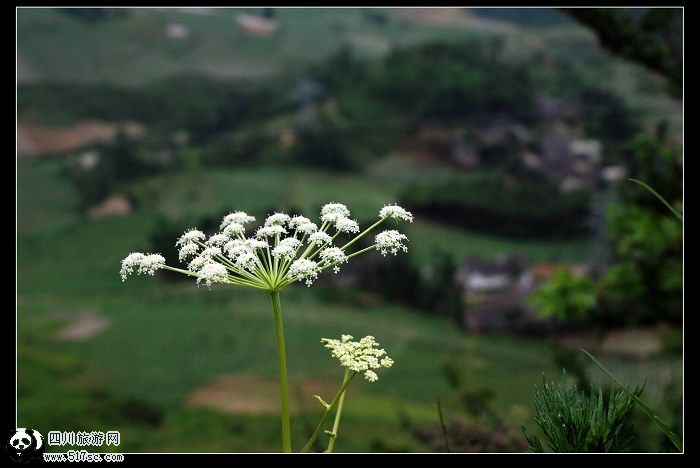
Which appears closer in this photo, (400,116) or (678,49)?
(678,49)

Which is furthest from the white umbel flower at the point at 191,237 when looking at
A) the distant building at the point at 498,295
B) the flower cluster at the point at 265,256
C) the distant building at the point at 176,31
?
the distant building at the point at 176,31

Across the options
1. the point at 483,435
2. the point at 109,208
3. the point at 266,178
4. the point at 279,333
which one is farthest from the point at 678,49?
the point at 109,208

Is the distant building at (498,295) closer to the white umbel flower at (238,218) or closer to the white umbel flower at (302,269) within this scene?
the white umbel flower at (238,218)

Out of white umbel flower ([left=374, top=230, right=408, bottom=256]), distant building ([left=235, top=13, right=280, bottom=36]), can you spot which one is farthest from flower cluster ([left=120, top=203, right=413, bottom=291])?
distant building ([left=235, top=13, right=280, bottom=36])

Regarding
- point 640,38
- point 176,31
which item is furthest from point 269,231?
point 176,31

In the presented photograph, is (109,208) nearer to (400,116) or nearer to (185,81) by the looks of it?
(185,81)

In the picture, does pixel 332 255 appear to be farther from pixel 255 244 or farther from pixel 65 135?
pixel 65 135
